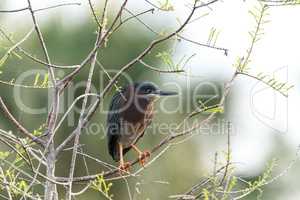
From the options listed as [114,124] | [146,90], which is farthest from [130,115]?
[146,90]

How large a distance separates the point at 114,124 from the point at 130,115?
193 mm

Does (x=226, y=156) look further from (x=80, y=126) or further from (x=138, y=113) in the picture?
(x=138, y=113)

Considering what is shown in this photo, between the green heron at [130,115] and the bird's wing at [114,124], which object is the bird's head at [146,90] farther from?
the bird's wing at [114,124]

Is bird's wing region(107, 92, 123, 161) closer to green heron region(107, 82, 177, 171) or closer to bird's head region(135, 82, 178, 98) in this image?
green heron region(107, 82, 177, 171)

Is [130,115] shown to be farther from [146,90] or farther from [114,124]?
[146,90]

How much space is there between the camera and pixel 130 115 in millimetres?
6793

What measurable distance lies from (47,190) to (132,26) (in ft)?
33.9

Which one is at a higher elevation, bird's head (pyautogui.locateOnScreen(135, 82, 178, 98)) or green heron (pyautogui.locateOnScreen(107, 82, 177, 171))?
bird's head (pyautogui.locateOnScreen(135, 82, 178, 98))

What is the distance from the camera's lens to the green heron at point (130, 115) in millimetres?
6781

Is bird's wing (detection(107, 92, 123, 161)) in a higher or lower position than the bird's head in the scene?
lower

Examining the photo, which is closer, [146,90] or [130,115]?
[130,115]

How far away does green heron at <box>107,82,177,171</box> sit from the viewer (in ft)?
22.2

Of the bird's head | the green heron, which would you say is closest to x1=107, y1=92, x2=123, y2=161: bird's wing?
the green heron

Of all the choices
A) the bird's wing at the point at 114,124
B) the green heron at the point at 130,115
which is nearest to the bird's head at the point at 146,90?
the green heron at the point at 130,115
